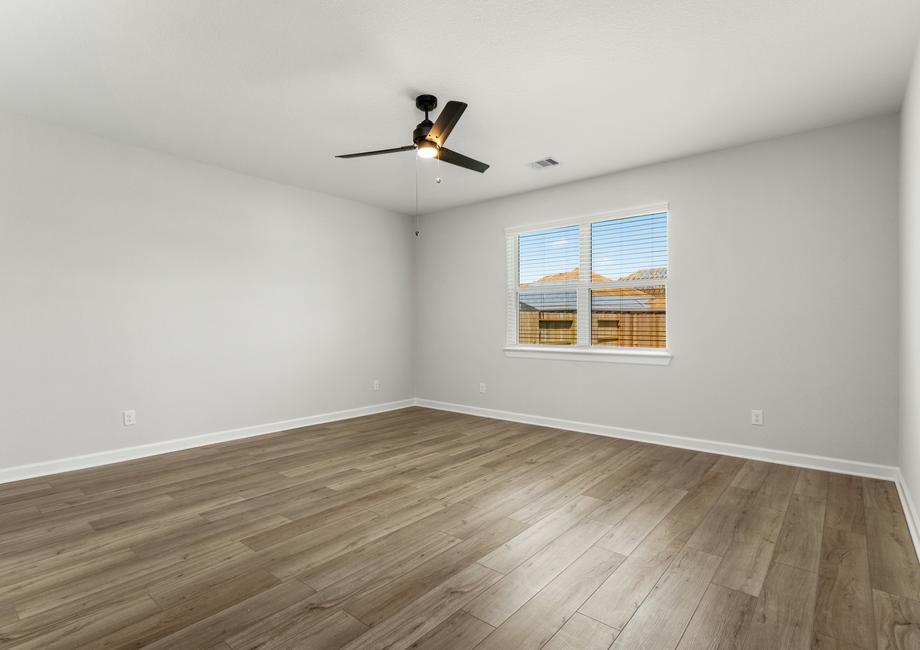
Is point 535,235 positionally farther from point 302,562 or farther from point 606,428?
point 302,562

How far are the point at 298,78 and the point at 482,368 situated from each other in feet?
12.6

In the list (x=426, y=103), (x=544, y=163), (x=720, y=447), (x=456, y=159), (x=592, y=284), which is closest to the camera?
(x=426, y=103)

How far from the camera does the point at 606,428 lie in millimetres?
4711

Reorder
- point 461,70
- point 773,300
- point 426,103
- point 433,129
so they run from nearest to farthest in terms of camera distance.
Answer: point 461,70
point 433,129
point 426,103
point 773,300

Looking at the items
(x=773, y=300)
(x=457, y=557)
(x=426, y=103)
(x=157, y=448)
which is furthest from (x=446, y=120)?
(x=157, y=448)

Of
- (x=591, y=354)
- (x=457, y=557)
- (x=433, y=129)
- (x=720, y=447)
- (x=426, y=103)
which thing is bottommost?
(x=457, y=557)

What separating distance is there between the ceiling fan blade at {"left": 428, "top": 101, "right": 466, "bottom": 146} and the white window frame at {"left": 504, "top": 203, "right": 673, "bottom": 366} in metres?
2.41

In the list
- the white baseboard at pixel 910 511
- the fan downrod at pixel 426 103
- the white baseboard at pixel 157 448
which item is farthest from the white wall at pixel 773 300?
the white baseboard at pixel 157 448

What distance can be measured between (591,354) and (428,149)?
2.83 metres

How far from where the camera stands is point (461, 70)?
110 inches

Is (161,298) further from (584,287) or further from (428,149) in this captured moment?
(584,287)

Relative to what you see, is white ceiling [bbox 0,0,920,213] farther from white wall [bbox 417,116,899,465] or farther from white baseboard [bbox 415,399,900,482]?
white baseboard [bbox 415,399,900,482]

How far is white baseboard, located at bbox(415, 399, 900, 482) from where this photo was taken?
3.40 meters

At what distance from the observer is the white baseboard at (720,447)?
3.40 meters
